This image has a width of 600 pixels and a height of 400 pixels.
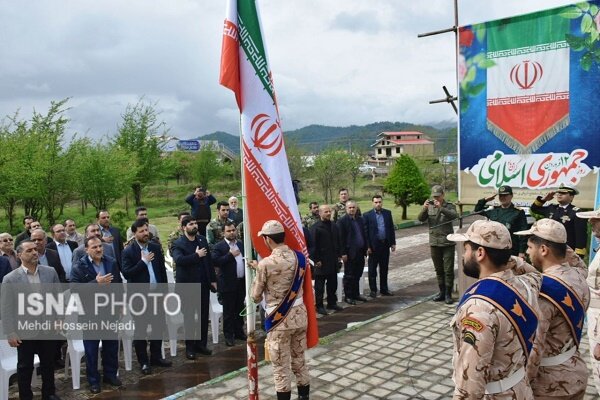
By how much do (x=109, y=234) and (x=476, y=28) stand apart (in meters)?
6.98

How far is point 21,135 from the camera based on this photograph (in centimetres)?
1703

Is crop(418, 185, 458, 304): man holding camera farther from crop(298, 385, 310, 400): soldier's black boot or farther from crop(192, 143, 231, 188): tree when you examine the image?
crop(192, 143, 231, 188): tree

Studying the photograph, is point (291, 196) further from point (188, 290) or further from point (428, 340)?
point (428, 340)

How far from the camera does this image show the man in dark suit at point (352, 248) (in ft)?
28.8

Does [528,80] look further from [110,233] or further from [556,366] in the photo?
[110,233]

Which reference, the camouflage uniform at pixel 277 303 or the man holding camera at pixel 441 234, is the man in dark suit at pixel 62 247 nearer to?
the camouflage uniform at pixel 277 303

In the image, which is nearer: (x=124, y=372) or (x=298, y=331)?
(x=298, y=331)

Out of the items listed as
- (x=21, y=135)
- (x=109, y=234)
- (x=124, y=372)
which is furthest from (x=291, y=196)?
(x=21, y=135)

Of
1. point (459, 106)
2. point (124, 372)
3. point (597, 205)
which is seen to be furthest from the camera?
point (459, 106)

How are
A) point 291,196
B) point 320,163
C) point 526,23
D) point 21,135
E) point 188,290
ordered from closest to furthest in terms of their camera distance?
point 291,196 → point 188,290 → point 526,23 → point 21,135 → point 320,163

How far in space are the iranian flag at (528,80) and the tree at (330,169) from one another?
20.9m

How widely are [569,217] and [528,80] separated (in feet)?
7.70

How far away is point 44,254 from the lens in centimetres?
638

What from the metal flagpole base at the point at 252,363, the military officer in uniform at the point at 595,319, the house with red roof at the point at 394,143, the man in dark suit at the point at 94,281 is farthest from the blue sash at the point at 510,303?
the house with red roof at the point at 394,143
